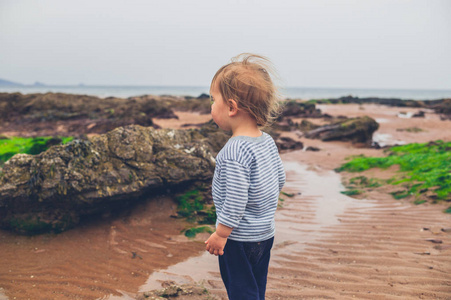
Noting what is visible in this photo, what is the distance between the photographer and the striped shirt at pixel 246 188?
222 centimetres

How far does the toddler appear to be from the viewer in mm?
2244

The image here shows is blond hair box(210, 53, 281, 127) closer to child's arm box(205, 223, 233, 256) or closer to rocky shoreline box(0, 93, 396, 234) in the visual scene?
child's arm box(205, 223, 233, 256)

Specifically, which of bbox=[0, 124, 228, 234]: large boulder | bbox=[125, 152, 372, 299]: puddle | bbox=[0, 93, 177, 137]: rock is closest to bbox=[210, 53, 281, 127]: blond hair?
bbox=[125, 152, 372, 299]: puddle

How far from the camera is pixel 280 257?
172 inches

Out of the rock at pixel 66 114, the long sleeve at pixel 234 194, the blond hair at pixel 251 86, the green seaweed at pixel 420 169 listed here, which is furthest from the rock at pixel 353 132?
the long sleeve at pixel 234 194

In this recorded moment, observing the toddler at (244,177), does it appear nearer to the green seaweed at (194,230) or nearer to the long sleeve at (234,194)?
the long sleeve at (234,194)

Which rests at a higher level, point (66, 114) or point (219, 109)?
point (219, 109)

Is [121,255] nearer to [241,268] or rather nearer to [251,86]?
[241,268]

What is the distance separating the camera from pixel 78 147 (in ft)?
15.3

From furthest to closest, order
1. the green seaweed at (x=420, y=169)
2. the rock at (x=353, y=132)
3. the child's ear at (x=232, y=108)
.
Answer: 1. the rock at (x=353, y=132)
2. the green seaweed at (x=420, y=169)
3. the child's ear at (x=232, y=108)

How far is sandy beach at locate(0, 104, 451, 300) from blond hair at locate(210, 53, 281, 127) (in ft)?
6.53

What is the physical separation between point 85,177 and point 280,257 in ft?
8.79

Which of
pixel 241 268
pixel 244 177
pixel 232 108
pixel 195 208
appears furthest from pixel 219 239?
pixel 195 208

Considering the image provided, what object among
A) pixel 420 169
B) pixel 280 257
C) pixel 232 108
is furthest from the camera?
pixel 420 169
